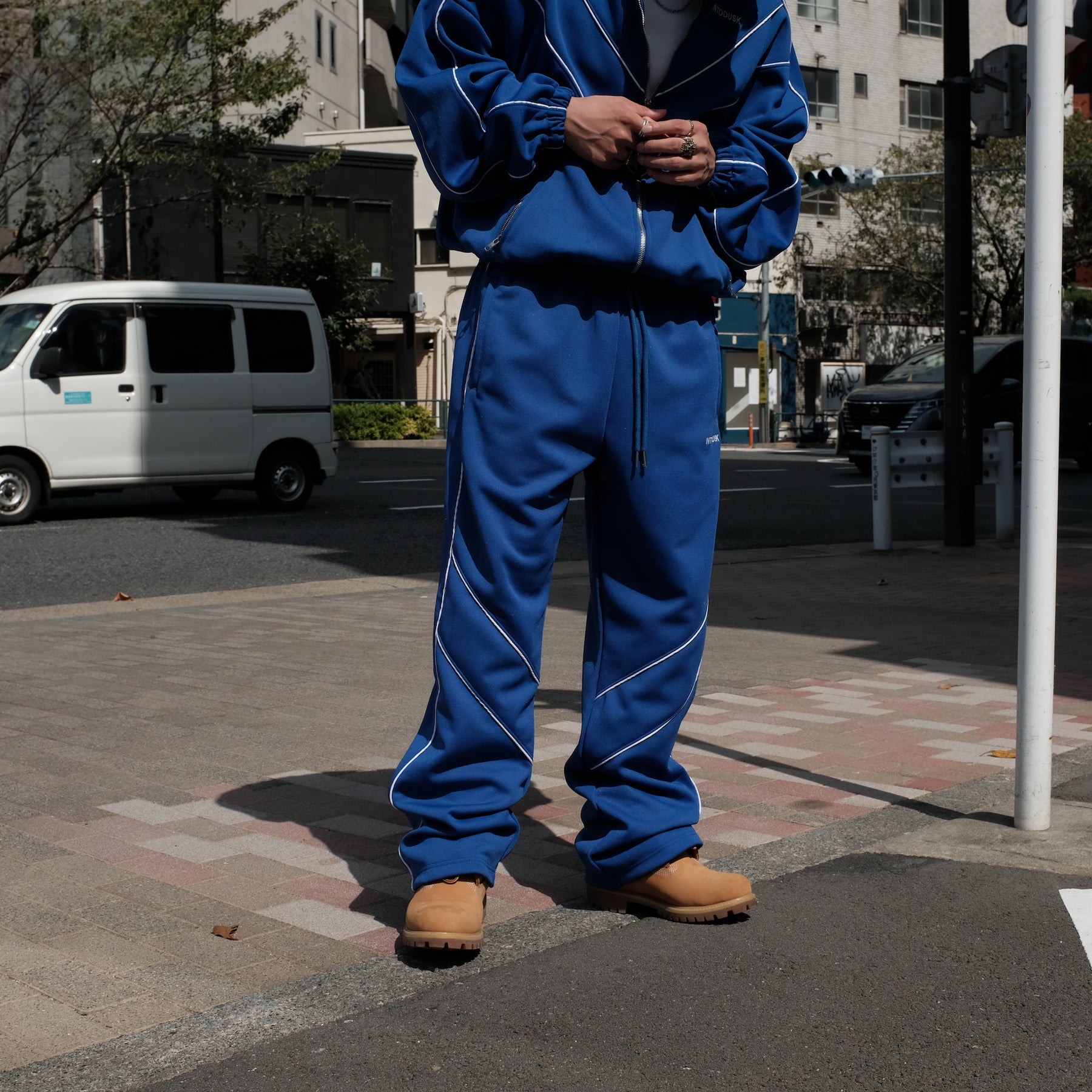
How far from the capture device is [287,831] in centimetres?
377

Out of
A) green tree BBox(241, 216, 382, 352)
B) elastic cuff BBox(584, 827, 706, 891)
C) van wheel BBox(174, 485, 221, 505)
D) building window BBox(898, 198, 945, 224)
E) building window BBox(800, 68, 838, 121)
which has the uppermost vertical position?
building window BBox(800, 68, 838, 121)

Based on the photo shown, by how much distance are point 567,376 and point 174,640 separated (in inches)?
183

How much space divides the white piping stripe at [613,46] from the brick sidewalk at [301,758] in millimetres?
1604

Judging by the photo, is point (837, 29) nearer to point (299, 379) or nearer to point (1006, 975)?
point (299, 379)

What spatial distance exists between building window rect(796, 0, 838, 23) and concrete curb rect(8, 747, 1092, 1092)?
155ft

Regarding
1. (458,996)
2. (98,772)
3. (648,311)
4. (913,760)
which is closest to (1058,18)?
(648,311)

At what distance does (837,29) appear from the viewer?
159ft

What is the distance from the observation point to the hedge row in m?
34.8

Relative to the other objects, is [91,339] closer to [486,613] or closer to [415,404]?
[486,613]

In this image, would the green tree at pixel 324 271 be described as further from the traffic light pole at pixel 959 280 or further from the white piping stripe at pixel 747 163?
the white piping stripe at pixel 747 163

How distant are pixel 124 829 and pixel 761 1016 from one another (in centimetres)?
182

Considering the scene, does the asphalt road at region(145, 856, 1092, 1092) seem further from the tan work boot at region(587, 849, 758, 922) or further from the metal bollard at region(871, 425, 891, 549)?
the metal bollard at region(871, 425, 891, 549)

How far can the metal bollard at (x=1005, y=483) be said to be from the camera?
11.7 meters

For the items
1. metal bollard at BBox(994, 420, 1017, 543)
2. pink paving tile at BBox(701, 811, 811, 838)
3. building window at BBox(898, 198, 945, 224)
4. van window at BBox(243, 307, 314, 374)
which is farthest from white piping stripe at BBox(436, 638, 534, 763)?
building window at BBox(898, 198, 945, 224)
